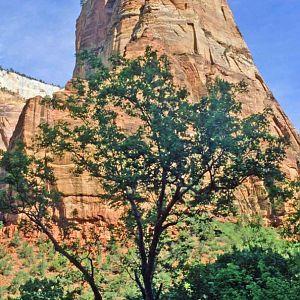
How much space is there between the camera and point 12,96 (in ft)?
357

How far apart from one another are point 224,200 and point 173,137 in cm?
403

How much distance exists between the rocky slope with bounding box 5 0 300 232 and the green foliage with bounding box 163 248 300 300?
19876 millimetres

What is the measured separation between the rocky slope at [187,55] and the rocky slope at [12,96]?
35.3m

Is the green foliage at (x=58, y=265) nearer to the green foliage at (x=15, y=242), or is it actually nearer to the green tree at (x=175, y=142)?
the green foliage at (x=15, y=242)

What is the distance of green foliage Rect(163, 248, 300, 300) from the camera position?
1471cm

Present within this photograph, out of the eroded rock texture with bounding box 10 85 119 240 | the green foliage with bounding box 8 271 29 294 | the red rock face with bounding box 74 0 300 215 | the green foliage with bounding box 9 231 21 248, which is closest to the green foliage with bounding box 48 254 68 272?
the green foliage with bounding box 8 271 29 294

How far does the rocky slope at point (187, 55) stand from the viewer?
38.9m

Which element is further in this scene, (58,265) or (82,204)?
(82,204)

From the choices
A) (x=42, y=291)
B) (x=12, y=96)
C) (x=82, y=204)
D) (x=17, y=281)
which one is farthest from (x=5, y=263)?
(x=12, y=96)

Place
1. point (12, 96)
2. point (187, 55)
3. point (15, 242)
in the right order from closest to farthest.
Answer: point (15, 242)
point (187, 55)
point (12, 96)

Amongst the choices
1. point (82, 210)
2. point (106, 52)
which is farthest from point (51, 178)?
point (106, 52)

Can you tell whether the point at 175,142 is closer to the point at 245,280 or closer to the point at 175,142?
the point at 175,142

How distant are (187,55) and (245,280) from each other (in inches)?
1367

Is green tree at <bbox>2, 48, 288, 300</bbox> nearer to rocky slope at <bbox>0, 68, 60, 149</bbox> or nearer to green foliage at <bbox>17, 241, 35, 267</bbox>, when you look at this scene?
green foliage at <bbox>17, 241, 35, 267</bbox>
